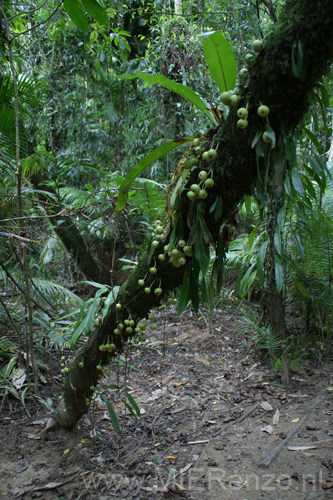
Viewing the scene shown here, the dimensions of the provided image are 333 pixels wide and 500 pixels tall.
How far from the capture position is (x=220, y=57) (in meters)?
1.28

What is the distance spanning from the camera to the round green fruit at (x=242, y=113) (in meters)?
1.11

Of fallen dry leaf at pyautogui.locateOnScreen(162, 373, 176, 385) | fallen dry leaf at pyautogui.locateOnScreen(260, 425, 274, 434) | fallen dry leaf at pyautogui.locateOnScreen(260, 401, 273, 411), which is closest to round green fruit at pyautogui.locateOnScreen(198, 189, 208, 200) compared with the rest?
fallen dry leaf at pyautogui.locateOnScreen(260, 425, 274, 434)

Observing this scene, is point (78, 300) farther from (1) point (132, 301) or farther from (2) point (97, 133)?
(2) point (97, 133)

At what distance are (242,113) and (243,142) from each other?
0.12 metres

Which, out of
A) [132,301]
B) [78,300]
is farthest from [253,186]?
[78,300]

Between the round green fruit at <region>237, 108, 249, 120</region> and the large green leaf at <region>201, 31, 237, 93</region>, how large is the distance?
0.91 feet

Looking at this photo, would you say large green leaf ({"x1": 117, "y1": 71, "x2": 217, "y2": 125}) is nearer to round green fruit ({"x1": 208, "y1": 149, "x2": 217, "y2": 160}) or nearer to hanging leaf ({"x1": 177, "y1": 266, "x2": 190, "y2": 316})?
round green fruit ({"x1": 208, "y1": 149, "x2": 217, "y2": 160})

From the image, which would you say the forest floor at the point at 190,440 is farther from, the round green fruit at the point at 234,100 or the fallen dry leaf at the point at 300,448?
the round green fruit at the point at 234,100

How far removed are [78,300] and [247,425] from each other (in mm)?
1965

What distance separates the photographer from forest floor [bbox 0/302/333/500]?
1840 millimetres

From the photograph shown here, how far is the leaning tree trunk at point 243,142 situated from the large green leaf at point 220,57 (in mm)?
201

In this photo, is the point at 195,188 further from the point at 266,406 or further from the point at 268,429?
the point at 266,406

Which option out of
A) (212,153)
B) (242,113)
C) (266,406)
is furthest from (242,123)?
(266,406)

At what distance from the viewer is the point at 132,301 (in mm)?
1747
